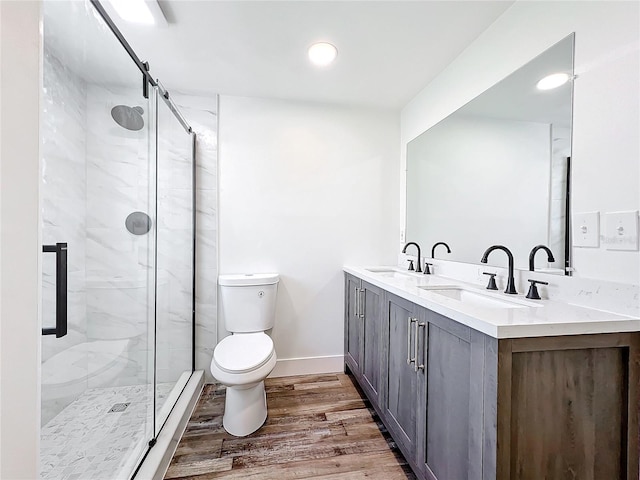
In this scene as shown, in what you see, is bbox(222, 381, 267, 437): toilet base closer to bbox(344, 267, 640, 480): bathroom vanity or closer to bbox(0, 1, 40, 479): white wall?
bbox(344, 267, 640, 480): bathroom vanity

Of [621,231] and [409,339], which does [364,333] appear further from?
[621,231]

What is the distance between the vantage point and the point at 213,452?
1563 millimetres

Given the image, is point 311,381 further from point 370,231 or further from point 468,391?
point 468,391

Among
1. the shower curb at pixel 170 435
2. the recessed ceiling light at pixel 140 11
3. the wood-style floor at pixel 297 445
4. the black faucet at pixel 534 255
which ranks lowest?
the wood-style floor at pixel 297 445

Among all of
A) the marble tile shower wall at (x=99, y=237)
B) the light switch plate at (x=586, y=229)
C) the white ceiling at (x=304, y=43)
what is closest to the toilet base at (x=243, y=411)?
the marble tile shower wall at (x=99, y=237)

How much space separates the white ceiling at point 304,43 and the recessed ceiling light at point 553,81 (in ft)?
1.48

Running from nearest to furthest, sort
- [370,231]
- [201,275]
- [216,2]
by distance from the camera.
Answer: [216,2] → [201,275] → [370,231]

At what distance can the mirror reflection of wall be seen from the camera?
1243 millimetres

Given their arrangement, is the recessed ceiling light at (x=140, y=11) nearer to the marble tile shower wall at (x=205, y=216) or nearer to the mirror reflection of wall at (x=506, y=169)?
the marble tile shower wall at (x=205, y=216)

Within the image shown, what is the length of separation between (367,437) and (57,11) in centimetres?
243

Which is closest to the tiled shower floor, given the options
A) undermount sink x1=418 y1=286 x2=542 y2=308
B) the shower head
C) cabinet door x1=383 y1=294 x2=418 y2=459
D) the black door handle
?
the black door handle

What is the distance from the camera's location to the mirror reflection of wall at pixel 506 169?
124 centimetres

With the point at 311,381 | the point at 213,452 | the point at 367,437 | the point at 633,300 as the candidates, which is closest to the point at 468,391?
the point at 633,300

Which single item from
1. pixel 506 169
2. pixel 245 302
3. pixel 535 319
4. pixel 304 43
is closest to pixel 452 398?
pixel 535 319
